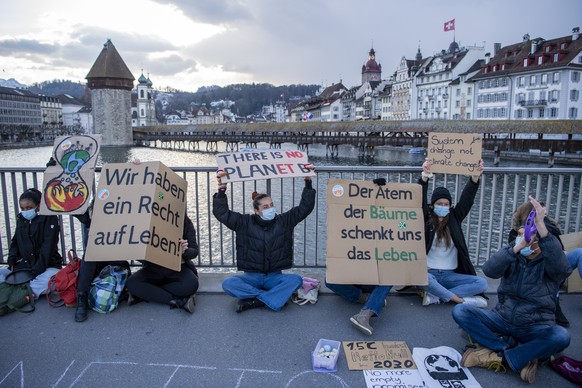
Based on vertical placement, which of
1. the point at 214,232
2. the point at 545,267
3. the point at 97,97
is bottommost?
the point at 214,232

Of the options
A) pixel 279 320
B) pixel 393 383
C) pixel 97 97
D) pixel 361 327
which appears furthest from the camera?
pixel 97 97

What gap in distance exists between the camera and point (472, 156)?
4250 millimetres

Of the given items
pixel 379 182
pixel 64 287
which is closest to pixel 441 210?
pixel 379 182

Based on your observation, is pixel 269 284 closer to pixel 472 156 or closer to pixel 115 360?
pixel 115 360

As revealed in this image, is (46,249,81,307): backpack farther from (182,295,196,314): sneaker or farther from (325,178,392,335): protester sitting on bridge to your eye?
(325,178,392,335): protester sitting on bridge

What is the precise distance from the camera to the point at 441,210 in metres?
4.01

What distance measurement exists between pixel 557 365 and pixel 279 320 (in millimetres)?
1950

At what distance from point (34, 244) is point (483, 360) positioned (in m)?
3.80

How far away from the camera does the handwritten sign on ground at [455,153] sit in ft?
13.9

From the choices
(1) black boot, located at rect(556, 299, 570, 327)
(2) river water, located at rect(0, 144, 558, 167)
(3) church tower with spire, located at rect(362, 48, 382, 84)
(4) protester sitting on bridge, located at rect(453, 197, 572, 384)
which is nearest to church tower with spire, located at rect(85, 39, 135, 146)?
(2) river water, located at rect(0, 144, 558, 167)

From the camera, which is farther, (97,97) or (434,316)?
(97,97)

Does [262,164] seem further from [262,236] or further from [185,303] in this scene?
[185,303]

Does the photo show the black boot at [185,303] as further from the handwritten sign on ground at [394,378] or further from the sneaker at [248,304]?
the handwritten sign on ground at [394,378]

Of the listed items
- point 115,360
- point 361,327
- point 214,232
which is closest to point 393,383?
point 361,327
